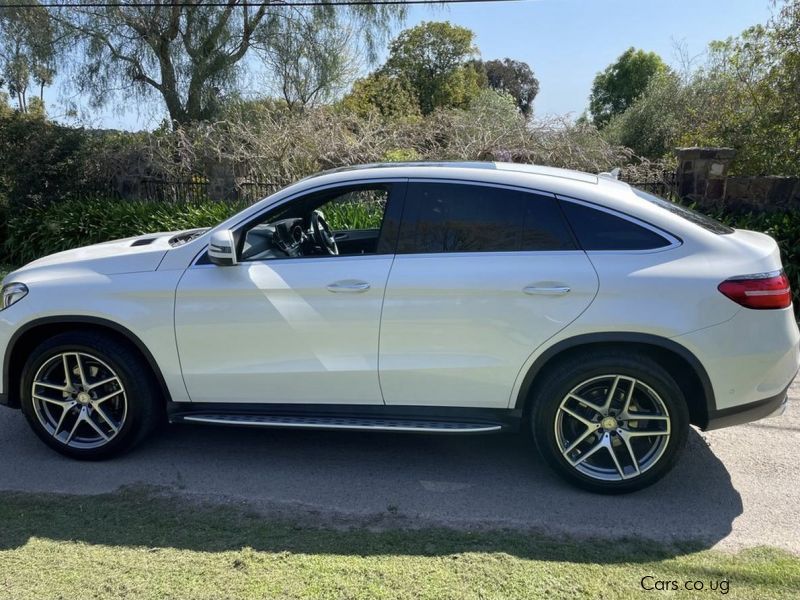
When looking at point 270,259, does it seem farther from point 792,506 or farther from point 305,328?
point 792,506

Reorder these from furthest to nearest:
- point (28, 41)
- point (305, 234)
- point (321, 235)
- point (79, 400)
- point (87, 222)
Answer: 1. point (28, 41)
2. point (87, 222)
3. point (321, 235)
4. point (305, 234)
5. point (79, 400)

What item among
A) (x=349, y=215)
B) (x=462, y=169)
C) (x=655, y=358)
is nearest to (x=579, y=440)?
(x=655, y=358)

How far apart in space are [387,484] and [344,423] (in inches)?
18.0

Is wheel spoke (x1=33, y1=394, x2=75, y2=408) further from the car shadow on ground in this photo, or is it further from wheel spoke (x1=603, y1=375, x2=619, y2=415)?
wheel spoke (x1=603, y1=375, x2=619, y2=415)

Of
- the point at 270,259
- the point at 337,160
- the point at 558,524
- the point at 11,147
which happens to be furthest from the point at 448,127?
the point at 558,524

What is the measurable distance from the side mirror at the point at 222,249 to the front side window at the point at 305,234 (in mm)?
141

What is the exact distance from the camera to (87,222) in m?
10.6

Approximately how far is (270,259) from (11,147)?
358 inches

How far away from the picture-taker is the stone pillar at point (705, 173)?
8203mm

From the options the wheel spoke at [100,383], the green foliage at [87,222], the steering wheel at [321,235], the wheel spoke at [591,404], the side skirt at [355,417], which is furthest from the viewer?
the green foliage at [87,222]

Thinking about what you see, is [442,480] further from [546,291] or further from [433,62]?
[433,62]

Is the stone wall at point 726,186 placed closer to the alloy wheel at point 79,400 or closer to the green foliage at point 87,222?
the green foliage at point 87,222

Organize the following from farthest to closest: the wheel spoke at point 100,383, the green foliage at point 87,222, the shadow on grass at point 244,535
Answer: the green foliage at point 87,222 → the wheel spoke at point 100,383 → the shadow on grass at point 244,535

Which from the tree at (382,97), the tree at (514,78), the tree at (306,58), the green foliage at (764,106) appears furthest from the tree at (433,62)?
the green foliage at (764,106)
